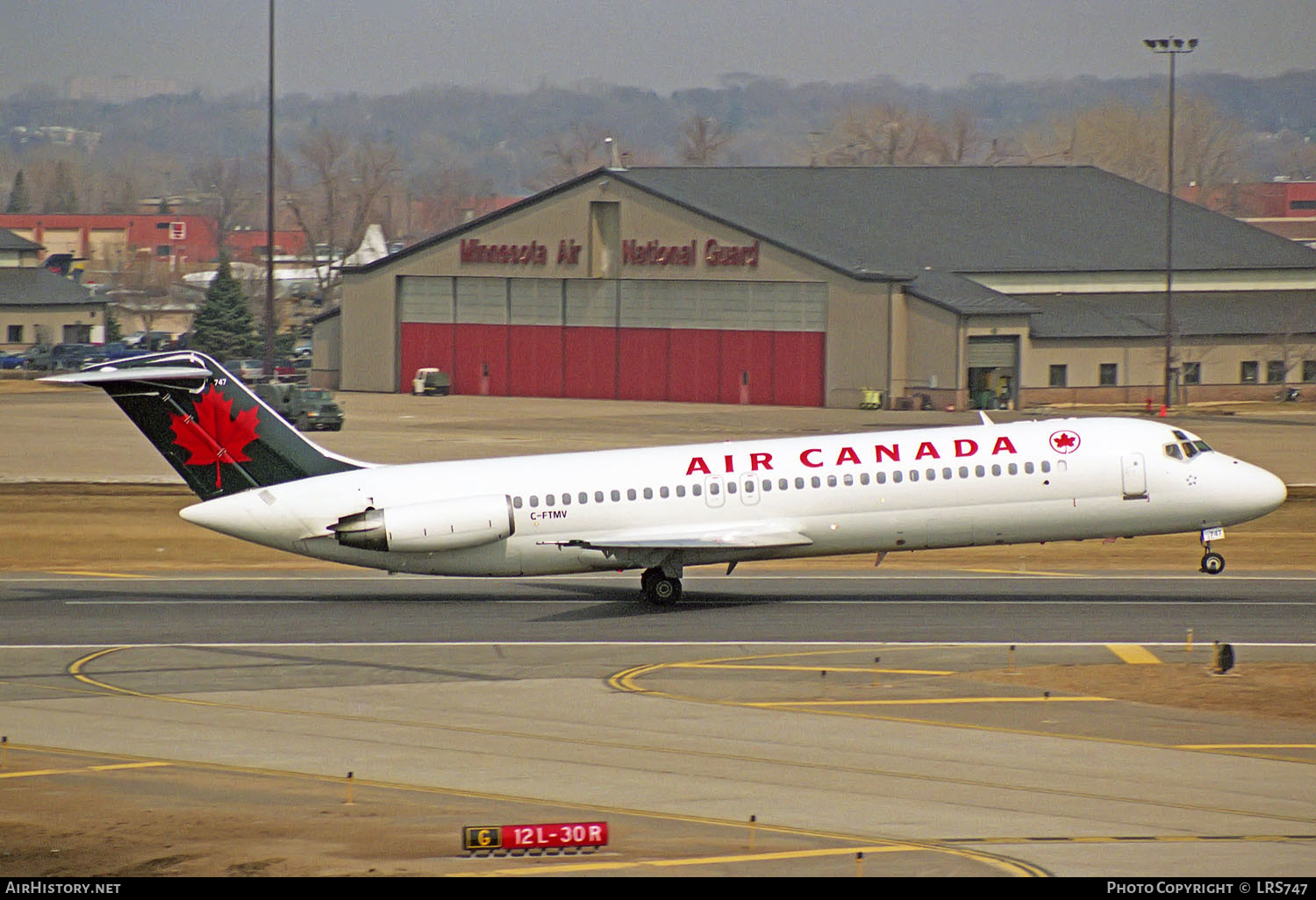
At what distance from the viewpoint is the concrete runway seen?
19312mm

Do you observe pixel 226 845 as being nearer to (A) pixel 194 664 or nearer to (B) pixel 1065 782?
(B) pixel 1065 782

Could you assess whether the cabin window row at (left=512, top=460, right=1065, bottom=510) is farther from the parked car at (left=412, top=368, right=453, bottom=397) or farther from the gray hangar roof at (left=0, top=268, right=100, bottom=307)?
the gray hangar roof at (left=0, top=268, right=100, bottom=307)

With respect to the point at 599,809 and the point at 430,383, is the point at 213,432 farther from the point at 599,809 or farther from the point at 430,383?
the point at 430,383

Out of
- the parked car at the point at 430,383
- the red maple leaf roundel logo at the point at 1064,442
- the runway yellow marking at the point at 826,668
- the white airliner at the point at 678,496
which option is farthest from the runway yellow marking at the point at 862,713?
the parked car at the point at 430,383

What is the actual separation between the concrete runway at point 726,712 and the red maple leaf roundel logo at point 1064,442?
3.12 meters

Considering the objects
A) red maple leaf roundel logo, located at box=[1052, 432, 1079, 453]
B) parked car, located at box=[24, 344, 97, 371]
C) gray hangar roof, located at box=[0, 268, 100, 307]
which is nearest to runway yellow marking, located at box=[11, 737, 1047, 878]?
red maple leaf roundel logo, located at box=[1052, 432, 1079, 453]

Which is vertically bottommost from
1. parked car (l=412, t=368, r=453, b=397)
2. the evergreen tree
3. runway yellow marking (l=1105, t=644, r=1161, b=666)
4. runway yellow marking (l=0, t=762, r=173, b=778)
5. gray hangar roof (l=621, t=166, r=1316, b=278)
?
runway yellow marking (l=0, t=762, r=173, b=778)

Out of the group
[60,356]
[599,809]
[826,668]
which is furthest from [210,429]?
[60,356]

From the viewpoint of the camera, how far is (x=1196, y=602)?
35625 millimetres

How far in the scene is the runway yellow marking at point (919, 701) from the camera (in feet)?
86.9

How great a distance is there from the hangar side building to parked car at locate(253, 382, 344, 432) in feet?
78.6

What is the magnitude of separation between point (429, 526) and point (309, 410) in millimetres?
47265

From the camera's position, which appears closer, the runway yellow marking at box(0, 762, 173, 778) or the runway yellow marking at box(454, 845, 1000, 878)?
the runway yellow marking at box(454, 845, 1000, 878)

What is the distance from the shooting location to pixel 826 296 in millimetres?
96625
